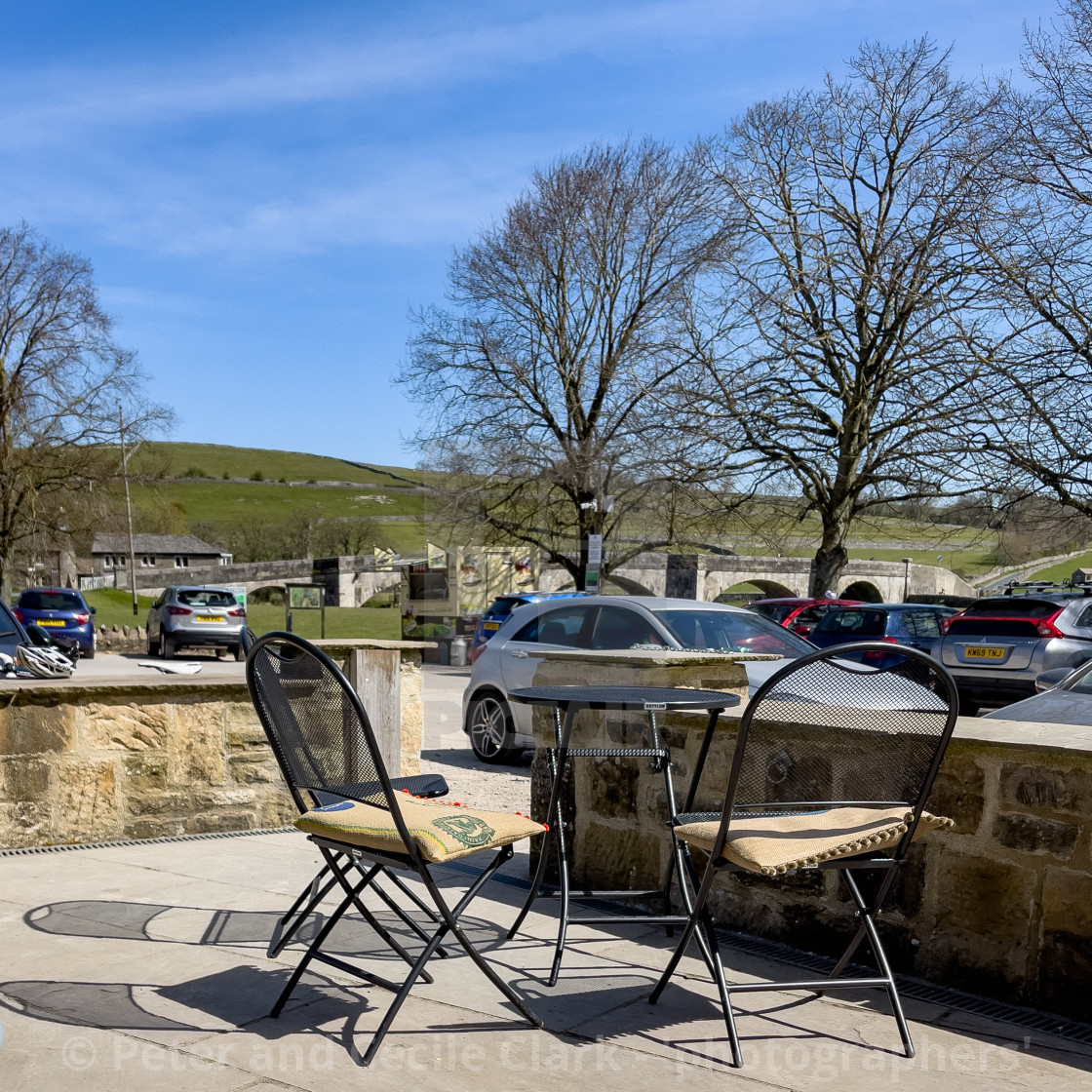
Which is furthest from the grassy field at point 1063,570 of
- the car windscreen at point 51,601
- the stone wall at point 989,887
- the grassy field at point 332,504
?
the stone wall at point 989,887

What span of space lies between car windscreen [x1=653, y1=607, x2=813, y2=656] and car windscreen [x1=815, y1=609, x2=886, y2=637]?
8.83m

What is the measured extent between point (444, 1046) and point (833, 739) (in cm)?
162

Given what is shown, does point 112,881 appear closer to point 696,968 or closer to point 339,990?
point 339,990

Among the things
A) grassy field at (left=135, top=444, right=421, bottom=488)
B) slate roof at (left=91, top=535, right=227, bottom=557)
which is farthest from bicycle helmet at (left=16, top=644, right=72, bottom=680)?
grassy field at (left=135, top=444, right=421, bottom=488)

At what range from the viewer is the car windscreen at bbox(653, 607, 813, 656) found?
9.74 m

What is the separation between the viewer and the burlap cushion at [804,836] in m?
3.21

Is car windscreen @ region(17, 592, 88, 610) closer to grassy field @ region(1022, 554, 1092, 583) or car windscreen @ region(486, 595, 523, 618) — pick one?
car windscreen @ region(486, 595, 523, 618)

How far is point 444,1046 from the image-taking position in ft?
10.8

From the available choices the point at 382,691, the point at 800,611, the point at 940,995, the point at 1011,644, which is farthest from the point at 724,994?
the point at 800,611

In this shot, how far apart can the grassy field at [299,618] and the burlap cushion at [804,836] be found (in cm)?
3565

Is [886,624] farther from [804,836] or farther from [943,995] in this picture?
[804,836]

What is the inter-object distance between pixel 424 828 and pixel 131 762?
3.23 metres

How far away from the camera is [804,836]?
339 cm

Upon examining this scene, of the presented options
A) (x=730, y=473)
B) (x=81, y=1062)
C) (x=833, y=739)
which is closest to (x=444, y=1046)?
(x=81, y=1062)
